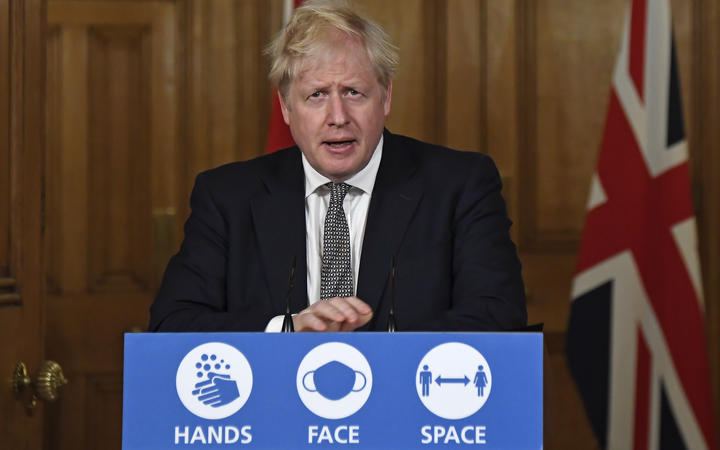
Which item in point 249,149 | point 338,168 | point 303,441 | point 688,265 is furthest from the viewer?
point 249,149

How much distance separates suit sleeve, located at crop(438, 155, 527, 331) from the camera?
1915 millimetres

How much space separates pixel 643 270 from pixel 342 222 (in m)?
1.50

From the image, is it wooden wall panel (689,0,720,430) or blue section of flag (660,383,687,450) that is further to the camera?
wooden wall panel (689,0,720,430)

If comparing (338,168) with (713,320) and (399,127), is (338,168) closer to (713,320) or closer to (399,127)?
(399,127)

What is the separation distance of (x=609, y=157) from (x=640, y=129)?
140mm

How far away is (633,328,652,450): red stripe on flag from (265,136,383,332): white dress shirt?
4.84 ft

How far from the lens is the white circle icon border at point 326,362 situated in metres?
1.28

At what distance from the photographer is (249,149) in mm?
3717

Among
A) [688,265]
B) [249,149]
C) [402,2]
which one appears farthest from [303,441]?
[402,2]

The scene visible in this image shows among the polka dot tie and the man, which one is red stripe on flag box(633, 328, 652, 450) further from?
the polka dot tie

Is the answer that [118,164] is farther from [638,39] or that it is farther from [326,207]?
[638,39]

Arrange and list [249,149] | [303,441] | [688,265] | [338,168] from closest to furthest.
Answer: [303,441], [338,168], [688,265], [249,149]

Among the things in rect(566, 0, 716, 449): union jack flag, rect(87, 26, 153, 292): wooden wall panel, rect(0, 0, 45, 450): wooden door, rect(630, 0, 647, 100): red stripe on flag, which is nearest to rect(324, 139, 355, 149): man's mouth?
rect(0, 0, 45, 450): wooden door

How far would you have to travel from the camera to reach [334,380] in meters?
1.28
